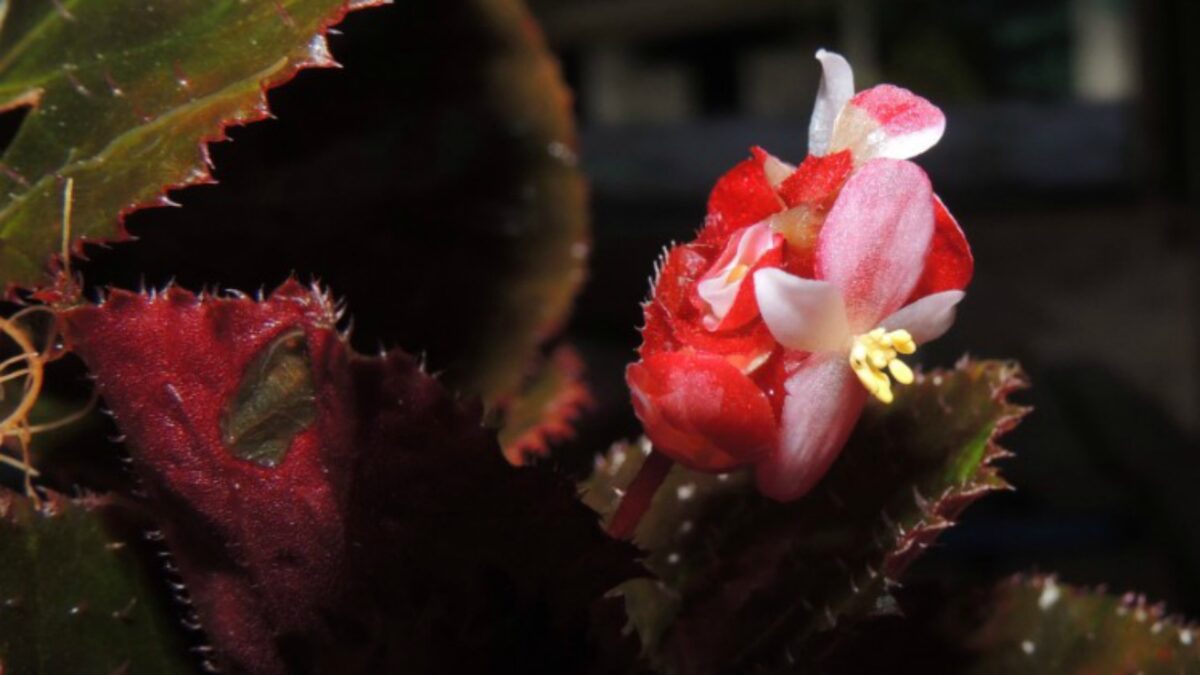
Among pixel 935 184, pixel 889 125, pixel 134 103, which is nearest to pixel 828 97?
pixel 889 125

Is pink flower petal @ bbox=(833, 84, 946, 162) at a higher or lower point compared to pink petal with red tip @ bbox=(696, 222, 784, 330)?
higher

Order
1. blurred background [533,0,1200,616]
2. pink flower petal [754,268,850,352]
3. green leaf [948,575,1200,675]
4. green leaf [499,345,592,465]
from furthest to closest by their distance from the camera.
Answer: blurred background [533,0,1200,616]
green leaf [499,345,592,465]
green leaf [948,575,1200,675]
pink flower petal [754,268,850,352]

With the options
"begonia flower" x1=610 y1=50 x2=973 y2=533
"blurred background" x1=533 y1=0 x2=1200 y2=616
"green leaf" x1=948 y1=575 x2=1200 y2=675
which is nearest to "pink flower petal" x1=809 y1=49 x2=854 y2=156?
"begonia flower" x1=610 y1=50 x2=973 y2=533

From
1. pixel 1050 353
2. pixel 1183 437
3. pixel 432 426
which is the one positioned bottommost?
pixel 1050 353

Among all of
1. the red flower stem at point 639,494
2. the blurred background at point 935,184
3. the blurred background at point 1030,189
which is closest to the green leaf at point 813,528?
the red flower stem at point 639,494

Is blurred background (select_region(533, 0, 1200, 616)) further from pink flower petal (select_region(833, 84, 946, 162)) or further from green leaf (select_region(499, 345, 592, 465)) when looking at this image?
pink flower petal (select_region(833, 84, 946, 162))

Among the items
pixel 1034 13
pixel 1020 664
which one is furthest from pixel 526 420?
pixel 1034 13

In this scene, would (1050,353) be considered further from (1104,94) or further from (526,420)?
(526,420)
